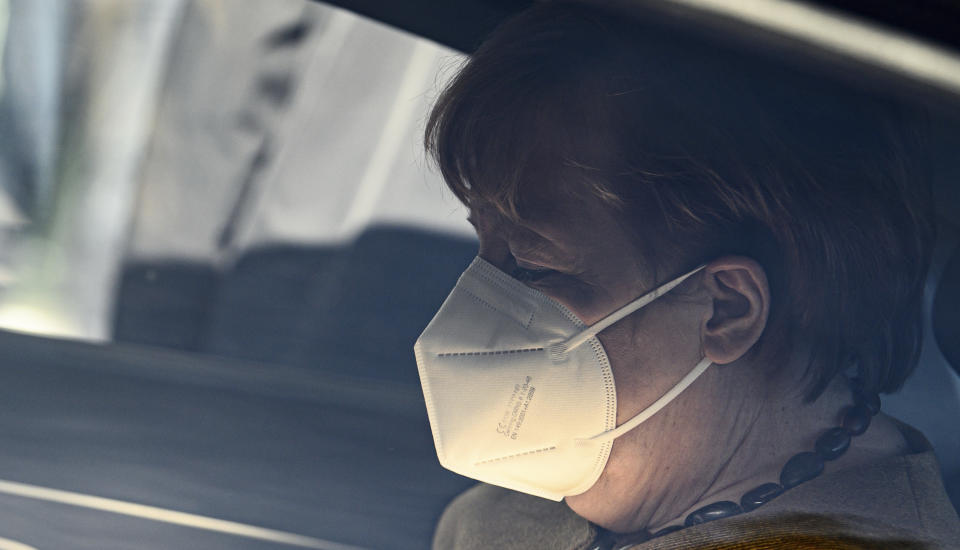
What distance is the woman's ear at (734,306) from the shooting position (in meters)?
1.12

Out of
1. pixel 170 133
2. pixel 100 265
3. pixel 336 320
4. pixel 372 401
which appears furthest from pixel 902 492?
pixel 170 133

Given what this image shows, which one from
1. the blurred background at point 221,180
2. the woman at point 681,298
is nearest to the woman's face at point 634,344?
the woman at point 681,298

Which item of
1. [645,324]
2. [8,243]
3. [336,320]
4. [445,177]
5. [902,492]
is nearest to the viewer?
[902,492]

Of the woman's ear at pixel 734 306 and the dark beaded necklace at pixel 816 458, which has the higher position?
the woman's ear at pixel 734 306

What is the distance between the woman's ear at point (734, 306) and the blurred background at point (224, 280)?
22cm

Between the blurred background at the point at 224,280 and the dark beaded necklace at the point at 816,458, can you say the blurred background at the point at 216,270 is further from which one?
the dark beaded necklace at the point at 816,458

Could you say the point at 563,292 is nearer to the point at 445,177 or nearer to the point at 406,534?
the point at 445,177

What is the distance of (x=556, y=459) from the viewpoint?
4.12ft

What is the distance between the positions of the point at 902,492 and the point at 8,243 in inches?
51.6

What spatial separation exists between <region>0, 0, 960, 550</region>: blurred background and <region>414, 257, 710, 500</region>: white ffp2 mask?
0.49 ft

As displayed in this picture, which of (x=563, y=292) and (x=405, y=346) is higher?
(x=563, y=292)

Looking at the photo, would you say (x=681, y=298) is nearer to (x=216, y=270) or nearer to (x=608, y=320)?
(x=608, y=320)

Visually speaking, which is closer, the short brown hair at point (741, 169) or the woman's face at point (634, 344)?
the short brown hair at point (741, 169)

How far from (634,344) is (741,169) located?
28 cm
